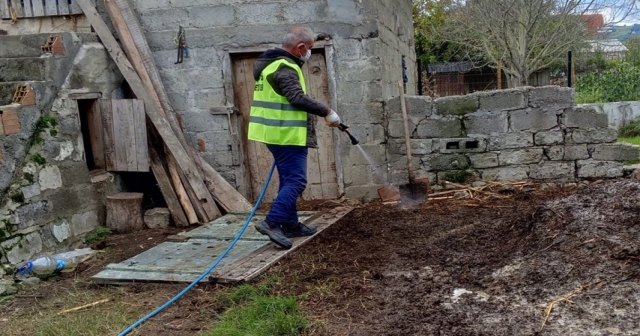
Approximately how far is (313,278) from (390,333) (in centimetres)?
111

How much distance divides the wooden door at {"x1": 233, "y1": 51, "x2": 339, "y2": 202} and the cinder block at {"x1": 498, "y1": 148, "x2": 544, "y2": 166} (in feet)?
6.89

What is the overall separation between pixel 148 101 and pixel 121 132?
0.49 meters

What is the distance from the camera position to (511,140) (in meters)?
6.82

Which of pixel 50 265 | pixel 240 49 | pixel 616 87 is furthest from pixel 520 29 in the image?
pixel 50 265

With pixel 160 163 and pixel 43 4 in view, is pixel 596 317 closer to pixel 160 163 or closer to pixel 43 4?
pixel 160 163


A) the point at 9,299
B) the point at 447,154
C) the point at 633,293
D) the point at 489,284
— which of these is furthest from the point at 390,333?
the point at 447,154

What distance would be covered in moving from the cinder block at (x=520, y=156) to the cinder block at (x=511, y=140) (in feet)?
0.22

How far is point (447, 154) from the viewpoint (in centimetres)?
699

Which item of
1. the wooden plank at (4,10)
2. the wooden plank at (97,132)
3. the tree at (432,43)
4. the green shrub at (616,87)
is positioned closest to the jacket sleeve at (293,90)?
the wooden plank at (97,132)

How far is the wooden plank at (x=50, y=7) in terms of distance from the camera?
6891mm

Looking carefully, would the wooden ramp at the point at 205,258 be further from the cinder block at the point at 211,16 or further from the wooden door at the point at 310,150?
the cinder block at the point at 211,16

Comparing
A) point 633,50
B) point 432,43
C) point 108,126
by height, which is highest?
point 432,43

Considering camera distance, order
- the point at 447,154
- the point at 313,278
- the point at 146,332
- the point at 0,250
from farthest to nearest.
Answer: the point at 447,154 → the point at 0,250 → the point at 313,278 → the point at 146,332

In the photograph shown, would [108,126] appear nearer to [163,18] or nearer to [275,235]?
[163,18]
